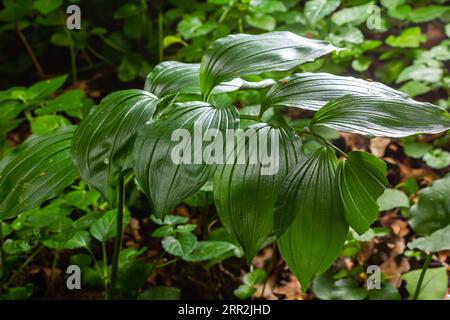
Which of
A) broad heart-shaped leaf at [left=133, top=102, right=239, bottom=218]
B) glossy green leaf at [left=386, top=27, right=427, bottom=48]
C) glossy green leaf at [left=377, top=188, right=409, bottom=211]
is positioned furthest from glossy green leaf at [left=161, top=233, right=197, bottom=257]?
glossy green leaf at [left=386, top=27, right=427, bottom=48]

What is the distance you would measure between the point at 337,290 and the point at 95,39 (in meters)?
1.46

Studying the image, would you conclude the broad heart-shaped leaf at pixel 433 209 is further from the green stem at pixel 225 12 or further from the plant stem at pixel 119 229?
the green stem at pixel 225 12

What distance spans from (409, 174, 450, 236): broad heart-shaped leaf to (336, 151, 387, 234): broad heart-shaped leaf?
1.04 feet

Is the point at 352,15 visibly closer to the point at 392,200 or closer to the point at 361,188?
the point at 392,200

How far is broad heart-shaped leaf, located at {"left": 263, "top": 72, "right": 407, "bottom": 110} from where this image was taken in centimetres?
75

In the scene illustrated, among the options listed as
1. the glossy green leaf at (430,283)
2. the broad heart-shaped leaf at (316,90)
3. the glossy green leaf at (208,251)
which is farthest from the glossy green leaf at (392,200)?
the broad heart-shaped leaf at (316,90)

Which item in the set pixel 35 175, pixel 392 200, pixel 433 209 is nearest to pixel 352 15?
pixel 392 200

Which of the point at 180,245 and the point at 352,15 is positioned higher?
the point at 352,15

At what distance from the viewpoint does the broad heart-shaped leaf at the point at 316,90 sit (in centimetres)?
75

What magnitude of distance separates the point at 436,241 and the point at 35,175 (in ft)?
2.32

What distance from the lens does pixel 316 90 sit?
78cm

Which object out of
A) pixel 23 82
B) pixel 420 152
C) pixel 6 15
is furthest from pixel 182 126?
pixel 23 82
